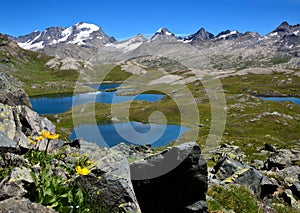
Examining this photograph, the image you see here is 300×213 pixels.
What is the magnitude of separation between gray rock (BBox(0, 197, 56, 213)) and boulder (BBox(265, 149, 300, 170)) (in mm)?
32981

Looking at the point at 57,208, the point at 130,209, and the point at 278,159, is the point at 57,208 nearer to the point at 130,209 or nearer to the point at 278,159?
the point at 130,209

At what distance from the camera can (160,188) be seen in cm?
1170

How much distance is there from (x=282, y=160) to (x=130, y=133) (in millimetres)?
72338

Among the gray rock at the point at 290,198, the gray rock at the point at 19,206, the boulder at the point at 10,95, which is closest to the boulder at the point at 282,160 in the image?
the gray rock at the point at 290,198

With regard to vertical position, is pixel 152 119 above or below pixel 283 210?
above

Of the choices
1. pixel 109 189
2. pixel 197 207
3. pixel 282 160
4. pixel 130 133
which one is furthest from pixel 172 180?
pixel 130 133

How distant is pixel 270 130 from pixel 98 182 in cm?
10712

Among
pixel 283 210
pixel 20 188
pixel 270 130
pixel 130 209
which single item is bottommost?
pixel 283 210

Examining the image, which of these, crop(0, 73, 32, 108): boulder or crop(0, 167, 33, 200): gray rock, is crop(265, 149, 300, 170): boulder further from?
crop(0, 167, 33, 200): gray rock

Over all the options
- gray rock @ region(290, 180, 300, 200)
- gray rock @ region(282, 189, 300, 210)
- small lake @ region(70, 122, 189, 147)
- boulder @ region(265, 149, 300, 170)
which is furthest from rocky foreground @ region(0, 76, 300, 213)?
small lake @ region(70, 122, 189, 147)

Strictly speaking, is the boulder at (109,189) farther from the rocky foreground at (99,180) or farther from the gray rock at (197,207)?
the gray rock at (197,207)

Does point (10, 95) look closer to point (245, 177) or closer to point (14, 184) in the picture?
point (14, 184)

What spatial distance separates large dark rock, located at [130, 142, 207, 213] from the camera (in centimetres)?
1141

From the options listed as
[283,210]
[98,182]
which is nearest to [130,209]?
[98,182]
